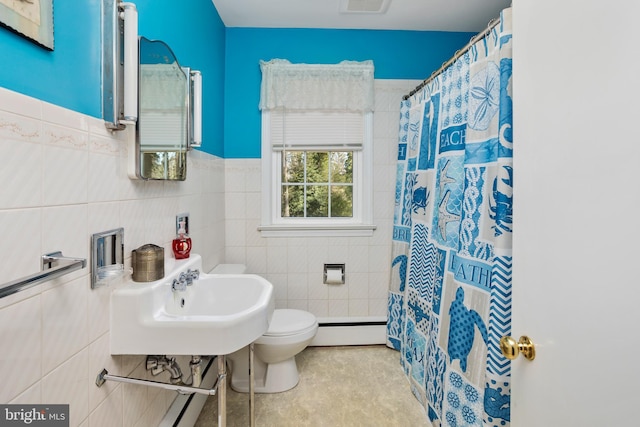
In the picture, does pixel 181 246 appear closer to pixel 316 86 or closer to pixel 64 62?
pixel 64 62

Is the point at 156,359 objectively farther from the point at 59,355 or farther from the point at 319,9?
the point at 319,9

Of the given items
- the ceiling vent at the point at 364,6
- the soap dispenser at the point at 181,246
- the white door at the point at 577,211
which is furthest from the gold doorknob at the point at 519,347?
the ceiling vent at the point at 364,6

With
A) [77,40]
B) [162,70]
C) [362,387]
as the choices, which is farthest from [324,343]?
[77,40]

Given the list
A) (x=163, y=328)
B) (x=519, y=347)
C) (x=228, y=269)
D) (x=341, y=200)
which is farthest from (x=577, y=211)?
(x=341, y=200)

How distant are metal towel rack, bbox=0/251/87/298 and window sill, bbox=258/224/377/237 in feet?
5.64

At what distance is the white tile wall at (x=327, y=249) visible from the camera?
253cm

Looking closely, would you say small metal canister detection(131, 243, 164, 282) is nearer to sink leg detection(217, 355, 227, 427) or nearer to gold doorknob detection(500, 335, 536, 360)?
sink leg detection(217, 355, 227, 427)

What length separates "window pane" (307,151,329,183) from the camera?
2.61m

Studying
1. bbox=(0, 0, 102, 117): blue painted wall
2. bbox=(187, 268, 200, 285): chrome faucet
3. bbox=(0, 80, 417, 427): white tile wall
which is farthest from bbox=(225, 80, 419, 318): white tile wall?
bbox=(0, 0, 102, 117): blue painted wall

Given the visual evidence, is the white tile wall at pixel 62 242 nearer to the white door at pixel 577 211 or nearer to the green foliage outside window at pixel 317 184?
the white door at pixel 577 211

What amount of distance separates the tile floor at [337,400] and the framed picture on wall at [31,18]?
1.81m

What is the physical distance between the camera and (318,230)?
2.54m

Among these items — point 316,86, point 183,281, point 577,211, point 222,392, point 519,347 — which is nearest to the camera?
point 577,211

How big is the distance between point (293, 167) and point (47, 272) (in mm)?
2061
